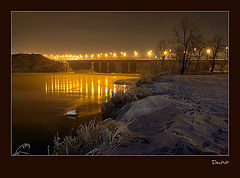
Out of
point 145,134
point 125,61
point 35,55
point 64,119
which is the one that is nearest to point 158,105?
point 145,134

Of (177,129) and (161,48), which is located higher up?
(161,48)

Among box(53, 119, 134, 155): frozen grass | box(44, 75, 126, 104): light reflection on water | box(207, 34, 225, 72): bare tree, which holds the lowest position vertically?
box(53, 119, 134, 155): frozen grass

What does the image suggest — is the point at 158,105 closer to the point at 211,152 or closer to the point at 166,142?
the point at 166,142

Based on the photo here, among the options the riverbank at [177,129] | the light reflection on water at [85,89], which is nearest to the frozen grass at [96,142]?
the riverbank at [177,129]

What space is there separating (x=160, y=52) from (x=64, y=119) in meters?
36.9

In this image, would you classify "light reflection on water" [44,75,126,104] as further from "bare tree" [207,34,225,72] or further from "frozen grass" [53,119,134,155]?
"bare tree" [207,34,225,72]

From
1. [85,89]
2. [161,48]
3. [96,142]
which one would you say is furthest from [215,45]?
[96,142]

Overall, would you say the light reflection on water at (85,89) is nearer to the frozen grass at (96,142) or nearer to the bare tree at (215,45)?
the frozen grass at (96,142)

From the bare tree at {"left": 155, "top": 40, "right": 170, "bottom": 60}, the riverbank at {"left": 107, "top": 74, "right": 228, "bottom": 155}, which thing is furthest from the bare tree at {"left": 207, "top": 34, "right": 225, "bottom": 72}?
the riverbank at {"left": 107, "top": 74, "right": 228, "bottom": 155}

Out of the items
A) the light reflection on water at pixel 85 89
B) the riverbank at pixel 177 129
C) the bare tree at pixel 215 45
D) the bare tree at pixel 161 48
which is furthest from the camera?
the bare tree at pixel 161 48

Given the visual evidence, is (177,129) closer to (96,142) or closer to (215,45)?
(96,142)

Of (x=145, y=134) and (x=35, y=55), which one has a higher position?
(x=35, y=55)

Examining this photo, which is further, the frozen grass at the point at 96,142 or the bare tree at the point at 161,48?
the bare tree at the point at 161,48

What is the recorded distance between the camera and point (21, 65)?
151 ft
